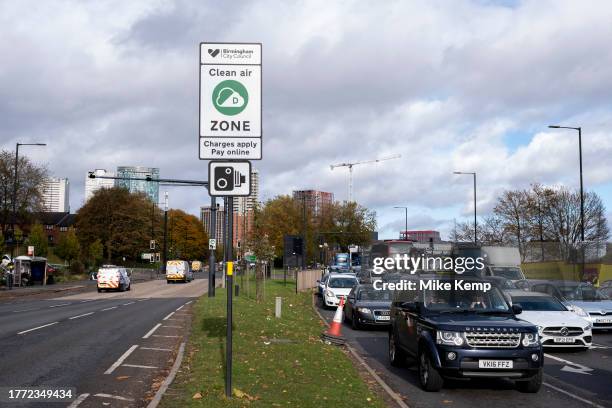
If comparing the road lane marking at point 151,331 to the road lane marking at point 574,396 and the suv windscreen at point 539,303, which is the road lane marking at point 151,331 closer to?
the suv windscreen at point 539,303

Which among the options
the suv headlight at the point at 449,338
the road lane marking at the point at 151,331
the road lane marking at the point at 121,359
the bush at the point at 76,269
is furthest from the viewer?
the bush at the point at 76,269

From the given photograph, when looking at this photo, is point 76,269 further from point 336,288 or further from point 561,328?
point 561,328

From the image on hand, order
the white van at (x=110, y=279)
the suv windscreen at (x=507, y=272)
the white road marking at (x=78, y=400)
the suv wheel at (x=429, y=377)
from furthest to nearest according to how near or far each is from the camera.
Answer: the white van at (x=110, y=279), the suv windscreen at (x=507, y=272), the suv wheel at (x=429, y=377), the white road marking at (x=78, y=400)

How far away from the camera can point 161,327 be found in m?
19.9

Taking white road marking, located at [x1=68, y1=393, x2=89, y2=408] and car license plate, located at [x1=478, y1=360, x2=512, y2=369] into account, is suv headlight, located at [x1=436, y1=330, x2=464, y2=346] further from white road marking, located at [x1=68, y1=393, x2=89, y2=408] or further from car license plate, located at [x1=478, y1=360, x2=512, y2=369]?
white road marking, located at [x1=68, y1=393, x2=89, y2=408]

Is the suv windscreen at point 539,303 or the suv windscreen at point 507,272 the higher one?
the suv windscreen at point 507,272

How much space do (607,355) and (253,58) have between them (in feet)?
35.6

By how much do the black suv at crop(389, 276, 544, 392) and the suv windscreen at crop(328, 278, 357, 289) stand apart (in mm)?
17968

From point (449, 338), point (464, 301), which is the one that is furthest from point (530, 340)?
point (464, 301)

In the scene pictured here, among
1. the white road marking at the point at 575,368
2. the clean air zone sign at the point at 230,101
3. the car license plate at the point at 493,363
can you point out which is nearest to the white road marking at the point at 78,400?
the clean air zone sign at the point at 230,101

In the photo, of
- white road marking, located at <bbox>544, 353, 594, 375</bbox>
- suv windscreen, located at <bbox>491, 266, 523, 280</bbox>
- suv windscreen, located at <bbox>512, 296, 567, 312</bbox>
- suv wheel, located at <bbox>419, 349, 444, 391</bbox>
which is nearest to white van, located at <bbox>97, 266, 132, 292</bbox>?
suv windscreen, located at <bbox>491, 266, 523, 280</bbox>

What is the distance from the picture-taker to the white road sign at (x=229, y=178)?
8891 millimetres

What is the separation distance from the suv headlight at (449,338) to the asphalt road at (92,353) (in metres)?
4.40

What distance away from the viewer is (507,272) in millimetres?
28641
